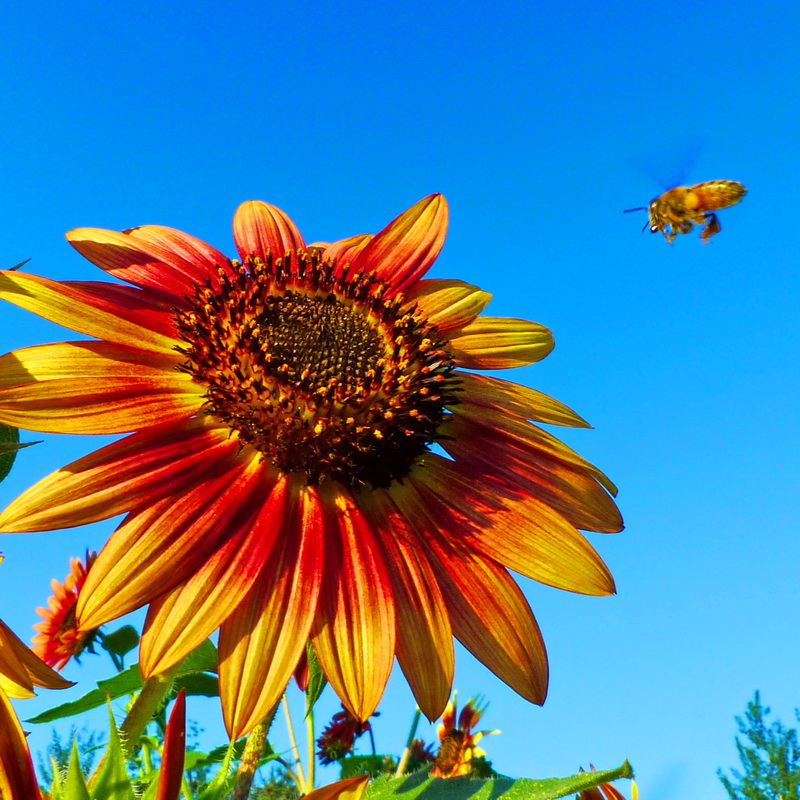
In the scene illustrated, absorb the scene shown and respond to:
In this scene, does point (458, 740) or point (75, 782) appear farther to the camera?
point (458, 740)

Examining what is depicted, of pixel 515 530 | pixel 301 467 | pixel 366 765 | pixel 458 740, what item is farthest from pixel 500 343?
pixel 458 740

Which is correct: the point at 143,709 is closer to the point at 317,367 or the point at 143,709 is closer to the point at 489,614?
the point at 489,614

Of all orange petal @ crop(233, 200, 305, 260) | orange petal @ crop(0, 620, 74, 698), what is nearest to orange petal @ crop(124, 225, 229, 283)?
orange petal @ crop(233, 200, 305, 260)

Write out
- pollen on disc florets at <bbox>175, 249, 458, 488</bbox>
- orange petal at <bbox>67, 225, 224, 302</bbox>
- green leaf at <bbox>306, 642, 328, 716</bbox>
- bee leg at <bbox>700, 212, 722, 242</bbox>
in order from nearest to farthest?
green leaf at <bbox>306, 642, 328, 716</bbox> < pollen on disc florets at <bbox>175, 249, 458, 488</bbox> < orange petal at <bbox>67, 225, 224, 302</bbox> < bee leg at <bbox>700, 212, 722, 242</bbox>

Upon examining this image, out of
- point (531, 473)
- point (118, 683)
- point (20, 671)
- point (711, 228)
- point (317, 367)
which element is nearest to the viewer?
point (20, 671)

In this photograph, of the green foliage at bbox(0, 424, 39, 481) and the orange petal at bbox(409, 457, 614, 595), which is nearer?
the green foliage at bbox(0, 424, 39, 481)

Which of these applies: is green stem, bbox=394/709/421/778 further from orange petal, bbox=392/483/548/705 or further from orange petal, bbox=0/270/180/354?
orange petal, bbox=0/270/180/354

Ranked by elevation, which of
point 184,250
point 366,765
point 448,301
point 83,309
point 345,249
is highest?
point 345,249
